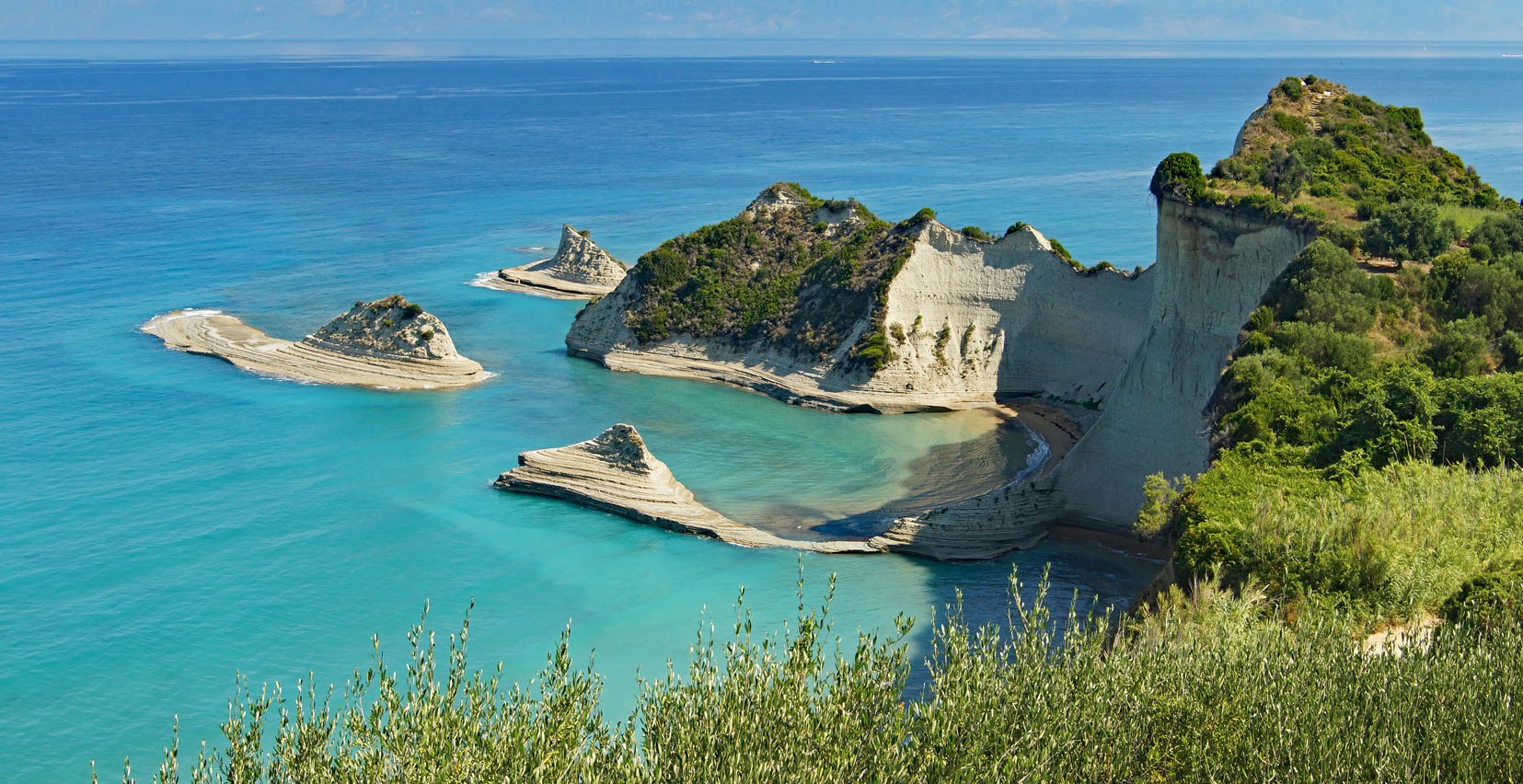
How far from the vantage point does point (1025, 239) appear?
2382 inches

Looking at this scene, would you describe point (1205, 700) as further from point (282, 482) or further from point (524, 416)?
point (524, 416)

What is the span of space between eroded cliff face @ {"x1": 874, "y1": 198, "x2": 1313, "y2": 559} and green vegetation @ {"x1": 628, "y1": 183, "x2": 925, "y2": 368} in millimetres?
15376

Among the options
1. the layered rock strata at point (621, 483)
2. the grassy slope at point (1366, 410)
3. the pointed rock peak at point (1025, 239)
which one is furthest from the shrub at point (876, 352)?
the grassy slope at point (1366, 410)

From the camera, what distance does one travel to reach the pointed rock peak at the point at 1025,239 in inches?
2371

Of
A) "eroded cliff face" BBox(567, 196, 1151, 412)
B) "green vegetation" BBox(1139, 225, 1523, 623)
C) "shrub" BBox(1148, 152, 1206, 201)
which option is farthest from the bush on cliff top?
"eroded cliff face" BBox(567, 196, 1151, 412)

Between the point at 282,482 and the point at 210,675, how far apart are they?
1605 centimetres

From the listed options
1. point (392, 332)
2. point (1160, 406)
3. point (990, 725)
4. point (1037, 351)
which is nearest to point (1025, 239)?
point (1037, 351)

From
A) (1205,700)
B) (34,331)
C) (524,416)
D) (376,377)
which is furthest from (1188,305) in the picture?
(34,331)

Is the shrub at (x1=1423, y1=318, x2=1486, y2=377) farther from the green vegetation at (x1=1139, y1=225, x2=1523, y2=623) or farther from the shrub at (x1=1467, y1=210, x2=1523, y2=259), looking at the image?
the shrub at (x1=1467, y1=210, x2=1523, y2=259)

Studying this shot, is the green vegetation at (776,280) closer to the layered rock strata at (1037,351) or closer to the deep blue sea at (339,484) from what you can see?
the layered rock strata at (1037,351)

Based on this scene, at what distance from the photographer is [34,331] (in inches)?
2864

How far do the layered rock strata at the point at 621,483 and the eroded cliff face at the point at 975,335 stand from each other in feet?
45.8

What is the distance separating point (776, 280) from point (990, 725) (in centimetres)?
5079

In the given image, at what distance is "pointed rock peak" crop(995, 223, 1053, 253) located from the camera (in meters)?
60.2
